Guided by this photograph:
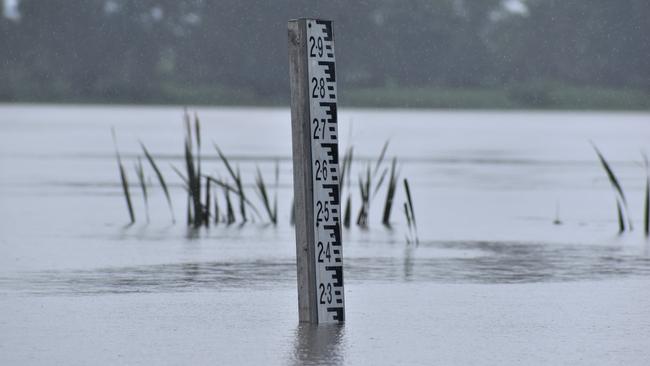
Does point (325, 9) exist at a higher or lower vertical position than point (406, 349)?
higher

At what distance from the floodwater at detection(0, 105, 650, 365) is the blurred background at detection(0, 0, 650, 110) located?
9150 cm

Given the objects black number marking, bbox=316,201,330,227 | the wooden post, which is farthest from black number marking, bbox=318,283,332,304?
black number marking, bbox=316,201,330,227

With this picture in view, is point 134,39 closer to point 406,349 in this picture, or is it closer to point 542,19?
point 542,19

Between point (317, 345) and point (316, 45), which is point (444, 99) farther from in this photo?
point (317, 345)

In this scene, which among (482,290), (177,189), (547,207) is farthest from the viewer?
(177,189)

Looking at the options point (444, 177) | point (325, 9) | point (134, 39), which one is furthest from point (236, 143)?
point (325, 9)

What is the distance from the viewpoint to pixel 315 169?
26.5ft

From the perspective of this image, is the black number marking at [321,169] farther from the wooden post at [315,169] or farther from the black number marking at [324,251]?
the black number marking at [324,251]

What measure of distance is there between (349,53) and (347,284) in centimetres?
10711

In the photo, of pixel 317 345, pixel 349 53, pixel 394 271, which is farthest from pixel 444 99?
pixel 317 345

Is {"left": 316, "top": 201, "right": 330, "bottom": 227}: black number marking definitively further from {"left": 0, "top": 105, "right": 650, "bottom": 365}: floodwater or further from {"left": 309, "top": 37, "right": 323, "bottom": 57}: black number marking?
{"left": 309, "top": 37, "right": 323, "bottom": 57}: black number marking

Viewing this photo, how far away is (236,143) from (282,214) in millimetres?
20040

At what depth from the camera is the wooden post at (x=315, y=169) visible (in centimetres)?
804

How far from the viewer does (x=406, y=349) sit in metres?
7.22
